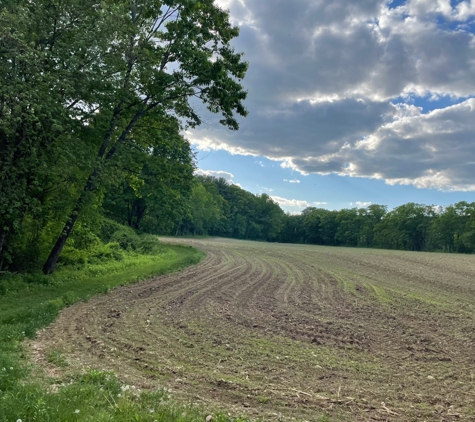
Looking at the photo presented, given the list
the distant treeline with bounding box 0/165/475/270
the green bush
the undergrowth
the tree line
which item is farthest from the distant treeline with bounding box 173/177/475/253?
the undergrowth

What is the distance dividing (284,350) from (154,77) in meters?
A: 12.6

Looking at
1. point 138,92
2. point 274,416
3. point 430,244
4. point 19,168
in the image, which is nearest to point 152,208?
point 138,92

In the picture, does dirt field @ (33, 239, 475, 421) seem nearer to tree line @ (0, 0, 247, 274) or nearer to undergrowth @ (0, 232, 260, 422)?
undergrowth @ (0, 232, 260, 422)

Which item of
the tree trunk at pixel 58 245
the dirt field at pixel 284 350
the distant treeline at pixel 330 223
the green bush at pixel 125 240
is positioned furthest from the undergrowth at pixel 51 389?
the distant treeline at pixel 330 223

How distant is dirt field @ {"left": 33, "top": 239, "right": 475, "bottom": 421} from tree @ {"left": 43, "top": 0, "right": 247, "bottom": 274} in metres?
6.68

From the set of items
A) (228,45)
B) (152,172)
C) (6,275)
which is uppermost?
(228,45)

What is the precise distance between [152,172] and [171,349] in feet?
39.8

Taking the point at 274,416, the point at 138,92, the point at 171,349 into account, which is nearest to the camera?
the point at 274,416

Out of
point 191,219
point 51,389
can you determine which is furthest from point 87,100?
point 191,219

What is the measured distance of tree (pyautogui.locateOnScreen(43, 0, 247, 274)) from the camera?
14.1m

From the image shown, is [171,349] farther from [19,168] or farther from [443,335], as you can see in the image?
[19,168]

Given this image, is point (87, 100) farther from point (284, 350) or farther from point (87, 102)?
point (284, 350)

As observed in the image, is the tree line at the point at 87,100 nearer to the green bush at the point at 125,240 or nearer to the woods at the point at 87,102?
the woods at the point at 87,102

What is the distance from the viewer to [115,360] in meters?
6.64
